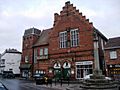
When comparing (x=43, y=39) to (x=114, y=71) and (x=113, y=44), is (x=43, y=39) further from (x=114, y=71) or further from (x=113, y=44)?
(x=114, y=71)

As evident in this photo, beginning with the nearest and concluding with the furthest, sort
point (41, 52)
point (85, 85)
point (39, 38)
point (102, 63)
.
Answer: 1. point (85, 85)
2. point (102, 63)
3. point (41, 52)
4. point (39, 38)

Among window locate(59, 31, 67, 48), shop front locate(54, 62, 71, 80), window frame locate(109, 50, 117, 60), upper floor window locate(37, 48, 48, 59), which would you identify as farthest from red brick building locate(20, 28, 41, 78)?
window frame locate(109, 50, 117, 60)

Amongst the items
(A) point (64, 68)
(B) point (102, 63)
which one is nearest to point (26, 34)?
(A) point (64, 68)

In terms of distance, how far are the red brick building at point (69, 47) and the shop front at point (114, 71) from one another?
256 cm

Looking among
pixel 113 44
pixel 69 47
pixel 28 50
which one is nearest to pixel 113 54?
pixel 113 44

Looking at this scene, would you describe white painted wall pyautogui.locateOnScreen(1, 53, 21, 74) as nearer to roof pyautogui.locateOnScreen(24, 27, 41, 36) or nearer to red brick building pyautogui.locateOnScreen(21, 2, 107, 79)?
roof pyautogui.locateOnScreen(24, 27, 41, 36)

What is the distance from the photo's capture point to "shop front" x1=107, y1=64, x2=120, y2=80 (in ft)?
113

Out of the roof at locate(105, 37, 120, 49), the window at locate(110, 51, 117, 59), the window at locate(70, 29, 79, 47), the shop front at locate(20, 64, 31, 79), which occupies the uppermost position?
the window at locate(70, 29, 79, 47)

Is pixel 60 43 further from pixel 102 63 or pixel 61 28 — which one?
pixel 102 63

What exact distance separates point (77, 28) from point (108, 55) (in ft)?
27.5

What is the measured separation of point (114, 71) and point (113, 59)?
223 cm

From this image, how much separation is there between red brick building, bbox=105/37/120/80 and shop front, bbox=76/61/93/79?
342 cm

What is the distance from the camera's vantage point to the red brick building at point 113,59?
34625 mm

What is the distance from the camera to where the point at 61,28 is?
42.0 meters
